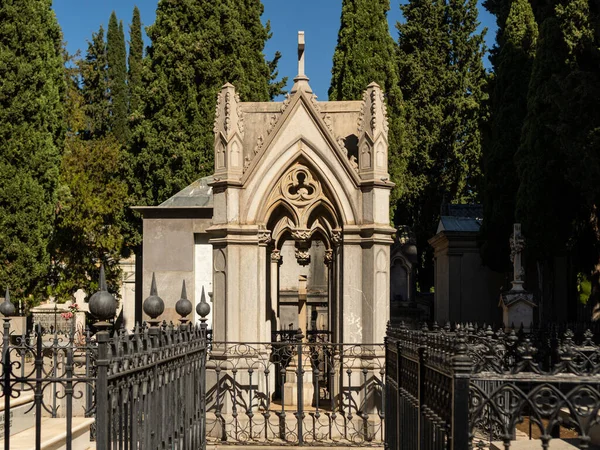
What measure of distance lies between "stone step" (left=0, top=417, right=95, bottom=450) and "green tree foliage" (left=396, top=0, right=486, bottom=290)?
2581 centimetres

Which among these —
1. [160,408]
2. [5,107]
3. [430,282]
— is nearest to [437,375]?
[160,408]

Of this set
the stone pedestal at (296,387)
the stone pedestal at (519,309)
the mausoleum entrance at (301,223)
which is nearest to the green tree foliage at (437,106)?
the stone pedestal at (519,309)

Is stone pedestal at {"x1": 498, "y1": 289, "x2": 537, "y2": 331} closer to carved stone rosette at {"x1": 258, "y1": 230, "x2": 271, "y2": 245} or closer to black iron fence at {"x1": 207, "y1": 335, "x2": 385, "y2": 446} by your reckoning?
black iron fence at {"x1": 207, "y1": 335, "x2": 385, "y2": 446}

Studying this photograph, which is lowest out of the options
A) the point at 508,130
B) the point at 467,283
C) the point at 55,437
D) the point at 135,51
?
the point at 55,437

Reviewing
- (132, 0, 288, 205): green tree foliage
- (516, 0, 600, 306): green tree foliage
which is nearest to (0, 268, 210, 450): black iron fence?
(516, 0, 600, 306): green tree foliage

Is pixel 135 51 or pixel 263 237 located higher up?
pixel 135 51

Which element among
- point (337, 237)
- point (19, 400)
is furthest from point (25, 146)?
point (19, 400)

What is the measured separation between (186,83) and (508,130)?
437 inches

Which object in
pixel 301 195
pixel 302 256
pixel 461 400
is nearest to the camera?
pixel 461 400

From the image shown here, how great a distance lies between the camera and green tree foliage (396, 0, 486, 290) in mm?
36188

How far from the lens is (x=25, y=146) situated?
75.6ft

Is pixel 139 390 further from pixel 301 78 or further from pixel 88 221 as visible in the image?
pixel 88 221

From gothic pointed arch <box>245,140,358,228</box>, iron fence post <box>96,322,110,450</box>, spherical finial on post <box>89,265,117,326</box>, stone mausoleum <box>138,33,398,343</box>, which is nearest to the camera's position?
iron fence post <box>96,322,110,450</box>

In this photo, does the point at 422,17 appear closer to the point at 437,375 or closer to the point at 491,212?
the point at 491,212
